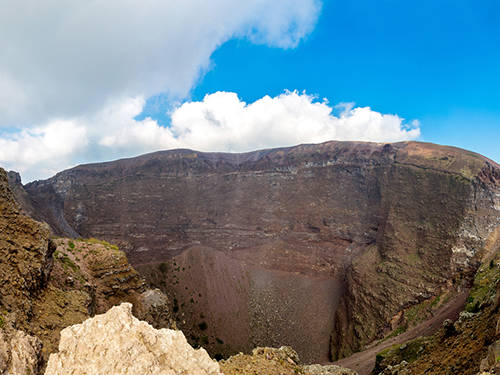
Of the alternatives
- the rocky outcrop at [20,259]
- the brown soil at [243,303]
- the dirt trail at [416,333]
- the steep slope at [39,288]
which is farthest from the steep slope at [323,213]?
the rocky outcrop at [20,259]

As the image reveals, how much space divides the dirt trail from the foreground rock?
72.4 ft

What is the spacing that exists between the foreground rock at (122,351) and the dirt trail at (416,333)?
22058 mm

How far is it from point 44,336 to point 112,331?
416 cm

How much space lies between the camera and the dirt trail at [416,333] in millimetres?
20097

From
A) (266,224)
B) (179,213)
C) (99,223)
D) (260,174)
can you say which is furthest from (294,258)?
(99,223)

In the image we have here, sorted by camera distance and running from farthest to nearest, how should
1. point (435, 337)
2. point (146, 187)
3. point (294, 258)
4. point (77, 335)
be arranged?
point (146, 187) < point (294, 258) < point (435, 337) < point (77, 335)

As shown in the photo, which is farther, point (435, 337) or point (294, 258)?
point (294, 258)

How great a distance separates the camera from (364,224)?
34.8 m

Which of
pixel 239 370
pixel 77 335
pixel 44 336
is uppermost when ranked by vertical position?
pixel 77 335

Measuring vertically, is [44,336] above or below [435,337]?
above

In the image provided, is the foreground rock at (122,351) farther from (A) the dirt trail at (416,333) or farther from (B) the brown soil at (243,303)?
(B) the brown soil at (243,303)

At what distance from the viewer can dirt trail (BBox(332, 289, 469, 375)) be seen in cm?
2010

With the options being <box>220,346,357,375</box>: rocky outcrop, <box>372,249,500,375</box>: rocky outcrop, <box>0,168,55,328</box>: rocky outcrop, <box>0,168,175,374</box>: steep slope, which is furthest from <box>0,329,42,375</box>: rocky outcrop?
<box>372,249,500,375</box>: rocky outcrop

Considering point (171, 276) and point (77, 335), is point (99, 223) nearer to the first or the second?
point (171, 276)
